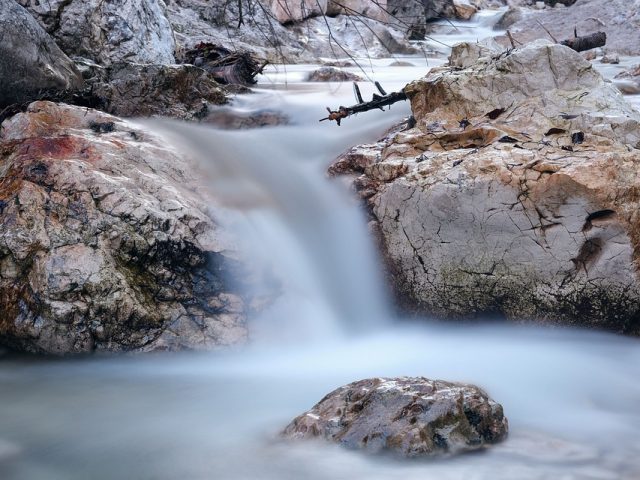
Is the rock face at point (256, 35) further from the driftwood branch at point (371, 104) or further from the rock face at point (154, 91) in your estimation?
the driftwood branch at point (371, 104)

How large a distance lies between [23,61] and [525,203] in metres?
4.18

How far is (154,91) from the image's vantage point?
644 centimetres

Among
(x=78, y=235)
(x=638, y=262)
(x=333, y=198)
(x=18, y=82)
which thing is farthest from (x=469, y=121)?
(x=18, y=82)

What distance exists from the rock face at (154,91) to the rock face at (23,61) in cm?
40

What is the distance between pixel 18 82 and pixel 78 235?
218cm

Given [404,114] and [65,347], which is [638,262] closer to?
[404,114]

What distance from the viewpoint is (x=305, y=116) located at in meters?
7.11

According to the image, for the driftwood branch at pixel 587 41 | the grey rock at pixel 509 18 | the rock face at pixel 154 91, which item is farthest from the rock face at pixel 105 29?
the grey rock at pixel 509 18

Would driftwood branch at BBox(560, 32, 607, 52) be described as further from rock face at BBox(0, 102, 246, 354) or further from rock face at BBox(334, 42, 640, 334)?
rock face at BBox(0, 102, 246, 354)

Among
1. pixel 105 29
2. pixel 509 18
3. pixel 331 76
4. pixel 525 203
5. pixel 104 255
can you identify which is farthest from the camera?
pixel 509 18

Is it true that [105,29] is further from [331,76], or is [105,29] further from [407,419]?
[407,419]

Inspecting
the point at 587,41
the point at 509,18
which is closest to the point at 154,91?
the point at 587,41

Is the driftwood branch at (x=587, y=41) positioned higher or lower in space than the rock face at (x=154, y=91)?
higher

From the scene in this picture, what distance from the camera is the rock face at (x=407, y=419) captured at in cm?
269
